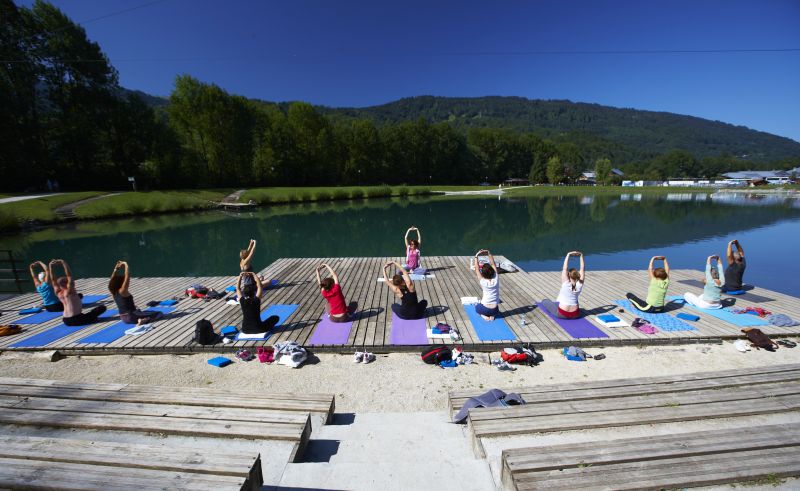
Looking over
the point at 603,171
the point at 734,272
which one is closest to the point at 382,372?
the point at 734,272

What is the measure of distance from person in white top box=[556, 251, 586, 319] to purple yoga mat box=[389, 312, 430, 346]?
3181mm

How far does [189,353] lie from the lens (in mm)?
6562

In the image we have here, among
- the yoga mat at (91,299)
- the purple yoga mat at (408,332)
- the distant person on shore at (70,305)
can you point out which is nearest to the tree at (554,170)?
the purple yoga mat at (408,332)

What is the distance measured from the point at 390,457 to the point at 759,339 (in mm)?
7835

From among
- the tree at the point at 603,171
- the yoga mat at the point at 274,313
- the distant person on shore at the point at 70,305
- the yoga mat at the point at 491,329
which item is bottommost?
the yoga mat at the point at 491,329

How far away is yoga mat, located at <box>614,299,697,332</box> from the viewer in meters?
7.17

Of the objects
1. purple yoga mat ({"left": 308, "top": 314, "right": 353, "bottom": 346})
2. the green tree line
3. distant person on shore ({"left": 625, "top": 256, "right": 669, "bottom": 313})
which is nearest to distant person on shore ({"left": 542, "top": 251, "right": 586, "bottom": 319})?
distant person on shore ({"left": 625, "top": 256, "right": 669, "bottom": 313})

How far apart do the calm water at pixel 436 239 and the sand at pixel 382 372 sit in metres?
7.89

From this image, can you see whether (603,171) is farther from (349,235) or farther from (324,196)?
(349,235)

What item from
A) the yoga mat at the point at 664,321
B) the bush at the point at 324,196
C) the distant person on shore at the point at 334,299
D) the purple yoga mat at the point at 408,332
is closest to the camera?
the purple yoga mat at the point at 408,332

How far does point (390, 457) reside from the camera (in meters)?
3.37

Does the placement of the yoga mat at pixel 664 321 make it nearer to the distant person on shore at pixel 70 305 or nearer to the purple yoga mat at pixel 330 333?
the purple yoga mat at pixel 330 333

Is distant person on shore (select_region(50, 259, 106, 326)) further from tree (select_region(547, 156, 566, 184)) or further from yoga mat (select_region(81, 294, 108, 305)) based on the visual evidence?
tree (select_region(547, 156, 566, 184))

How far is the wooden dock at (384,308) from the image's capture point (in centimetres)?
668
